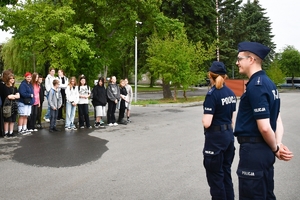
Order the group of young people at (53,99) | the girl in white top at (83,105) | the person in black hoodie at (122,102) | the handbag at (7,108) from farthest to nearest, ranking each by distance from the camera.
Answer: the person in black hoodie at (122,102) < the girl in white top at (83,105) < the group of young people at (53,99) < the handbag at (7,108)

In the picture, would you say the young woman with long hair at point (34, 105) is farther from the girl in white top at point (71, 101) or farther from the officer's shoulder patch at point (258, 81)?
the officer's shoulder patch at point (258, 81)

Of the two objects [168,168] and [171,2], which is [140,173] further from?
[171,2]

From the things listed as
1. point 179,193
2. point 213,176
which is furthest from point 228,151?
point 179,193

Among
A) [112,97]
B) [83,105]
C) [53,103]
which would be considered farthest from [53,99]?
[112,97]

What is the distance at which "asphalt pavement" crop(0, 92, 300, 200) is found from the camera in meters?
5.11

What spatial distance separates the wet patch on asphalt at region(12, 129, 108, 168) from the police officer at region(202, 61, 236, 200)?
143 inches

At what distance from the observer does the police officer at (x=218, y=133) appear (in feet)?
13.4

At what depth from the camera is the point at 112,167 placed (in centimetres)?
664

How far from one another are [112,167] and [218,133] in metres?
3.11

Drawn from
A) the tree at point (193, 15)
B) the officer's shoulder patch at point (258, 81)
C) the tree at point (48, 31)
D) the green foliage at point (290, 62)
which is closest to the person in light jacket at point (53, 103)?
the tree at point (48, 31)

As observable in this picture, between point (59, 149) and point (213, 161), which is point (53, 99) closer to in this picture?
point (59, 149)

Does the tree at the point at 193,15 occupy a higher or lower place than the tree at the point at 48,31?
higher

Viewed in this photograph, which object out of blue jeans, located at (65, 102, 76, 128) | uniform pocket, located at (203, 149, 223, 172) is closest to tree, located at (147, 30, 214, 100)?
blue jeans, located at (65, 102, 76, 128)

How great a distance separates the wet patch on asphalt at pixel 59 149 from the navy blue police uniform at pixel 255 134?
4499 millimetres
